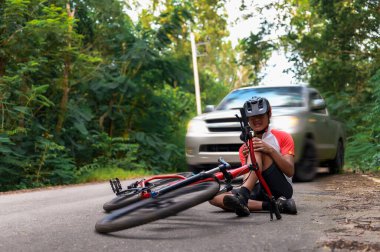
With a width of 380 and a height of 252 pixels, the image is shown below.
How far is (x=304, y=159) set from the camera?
9625 millimetres

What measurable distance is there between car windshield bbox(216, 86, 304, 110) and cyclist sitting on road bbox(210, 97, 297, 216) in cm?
458

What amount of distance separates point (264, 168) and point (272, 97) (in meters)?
5.09

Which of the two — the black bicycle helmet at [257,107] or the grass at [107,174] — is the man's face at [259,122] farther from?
the grass at [107,174]

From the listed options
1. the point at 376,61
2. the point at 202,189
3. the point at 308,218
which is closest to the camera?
the point at 202,189

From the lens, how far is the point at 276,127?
9.16m

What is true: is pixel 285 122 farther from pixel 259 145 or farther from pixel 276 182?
pixel 259 145

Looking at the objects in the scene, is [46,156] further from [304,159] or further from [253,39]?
[253,39]

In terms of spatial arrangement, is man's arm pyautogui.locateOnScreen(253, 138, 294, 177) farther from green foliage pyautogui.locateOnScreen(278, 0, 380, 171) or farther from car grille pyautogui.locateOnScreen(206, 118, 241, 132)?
green foliage pyautogui.locateOnScreen(278, 0, 380, 171)

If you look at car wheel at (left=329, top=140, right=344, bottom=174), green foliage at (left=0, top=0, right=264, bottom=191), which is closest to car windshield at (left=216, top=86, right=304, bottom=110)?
car wheel at (left=329, top=140, right=344, bottom=174)

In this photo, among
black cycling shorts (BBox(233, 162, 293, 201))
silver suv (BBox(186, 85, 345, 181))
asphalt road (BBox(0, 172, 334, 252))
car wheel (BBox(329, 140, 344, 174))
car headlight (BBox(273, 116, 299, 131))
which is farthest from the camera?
car wheel (BBox(329, 140, 344, 174))

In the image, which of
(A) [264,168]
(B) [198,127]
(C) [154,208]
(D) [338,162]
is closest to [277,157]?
(A) [264,168]

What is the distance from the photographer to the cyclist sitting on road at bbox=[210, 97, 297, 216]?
Result: 5.31 m

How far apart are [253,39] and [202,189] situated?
16.9 meters

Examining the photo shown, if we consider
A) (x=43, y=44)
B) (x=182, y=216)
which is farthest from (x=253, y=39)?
(x=182, y=216)
